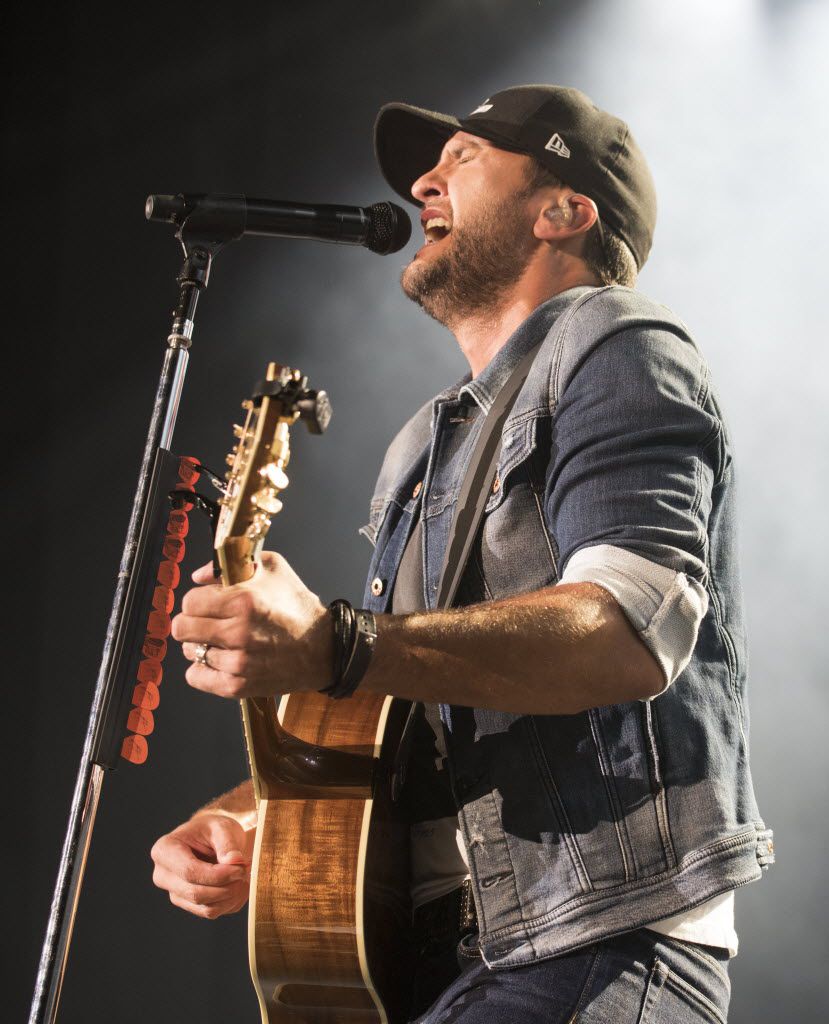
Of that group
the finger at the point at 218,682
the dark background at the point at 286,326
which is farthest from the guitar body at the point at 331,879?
the dark background at the point at 286,326

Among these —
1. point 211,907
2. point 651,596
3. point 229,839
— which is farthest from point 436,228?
point 211,907

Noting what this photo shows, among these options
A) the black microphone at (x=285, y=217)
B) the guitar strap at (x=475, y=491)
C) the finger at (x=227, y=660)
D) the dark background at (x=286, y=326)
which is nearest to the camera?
the finger at (x=227, y=660)

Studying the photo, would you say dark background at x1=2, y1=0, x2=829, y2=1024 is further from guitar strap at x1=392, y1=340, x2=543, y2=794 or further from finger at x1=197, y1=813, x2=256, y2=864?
guitar strap at x1=392, y1=340, x2=543, y2=794

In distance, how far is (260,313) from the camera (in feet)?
12.0

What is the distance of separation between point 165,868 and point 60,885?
0.34 meters

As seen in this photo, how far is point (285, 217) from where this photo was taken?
6.57 feet

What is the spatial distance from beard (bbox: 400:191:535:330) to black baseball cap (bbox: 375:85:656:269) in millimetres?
119

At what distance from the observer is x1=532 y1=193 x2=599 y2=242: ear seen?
224 cm

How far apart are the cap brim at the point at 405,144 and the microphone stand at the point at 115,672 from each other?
0.77 metres

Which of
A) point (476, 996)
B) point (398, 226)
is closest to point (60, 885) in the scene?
point (476, 996)

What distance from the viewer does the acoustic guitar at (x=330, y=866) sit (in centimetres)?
165

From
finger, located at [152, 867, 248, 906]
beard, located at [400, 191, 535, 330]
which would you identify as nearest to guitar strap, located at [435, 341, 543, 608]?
beard, located at [400, 191, 535, 330]

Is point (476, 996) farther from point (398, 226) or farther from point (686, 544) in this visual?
point (398, 226)

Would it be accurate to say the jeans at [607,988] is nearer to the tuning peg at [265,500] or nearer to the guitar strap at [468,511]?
the guitar strap at [468,511]
